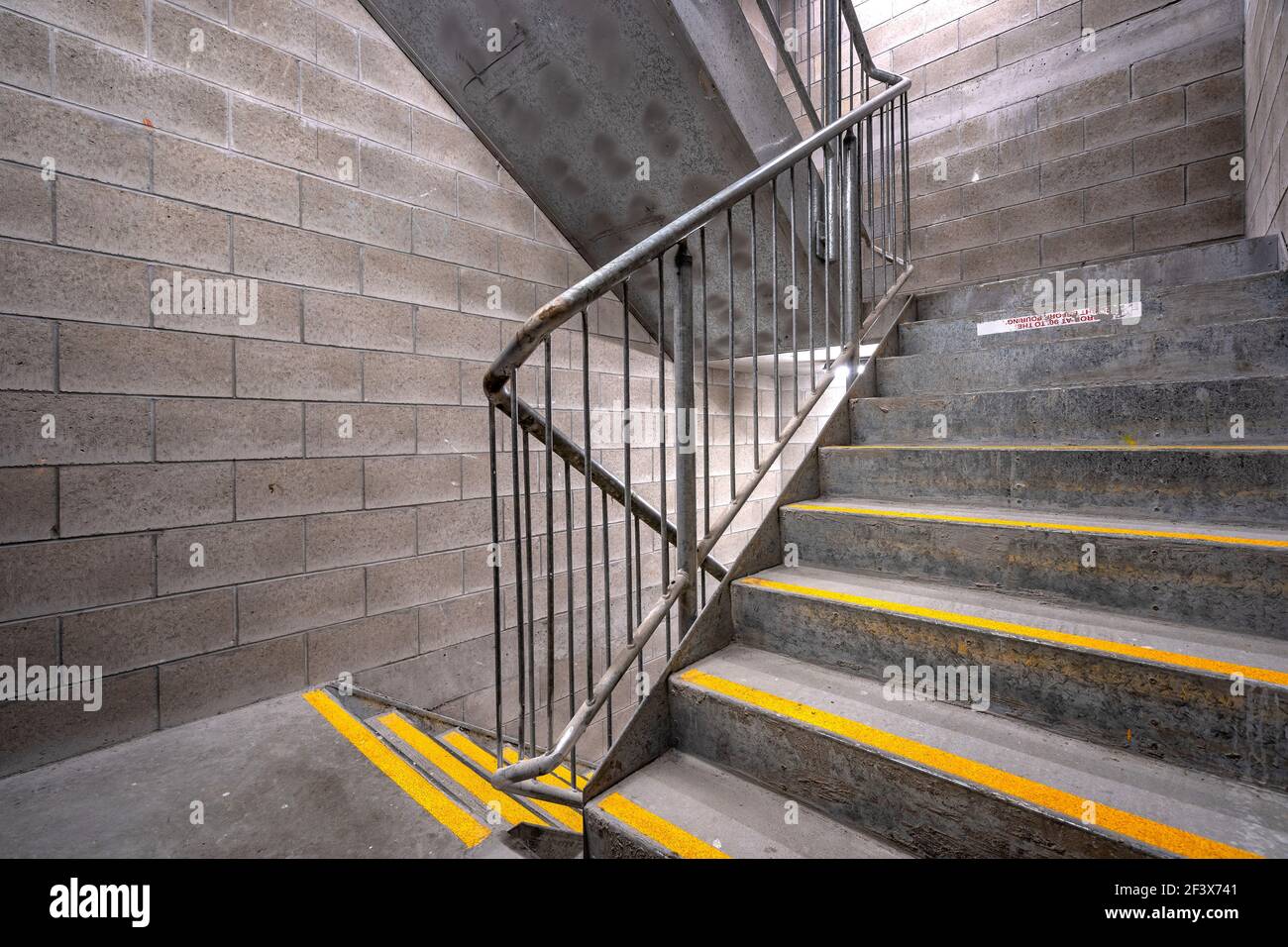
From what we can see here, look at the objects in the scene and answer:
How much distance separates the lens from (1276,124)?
2055 mm

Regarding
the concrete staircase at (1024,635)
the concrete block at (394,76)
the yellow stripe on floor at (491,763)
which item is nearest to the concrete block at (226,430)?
the yellow stripe on floor at (491,763)

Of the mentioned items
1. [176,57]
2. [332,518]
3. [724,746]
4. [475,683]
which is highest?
[176,57]

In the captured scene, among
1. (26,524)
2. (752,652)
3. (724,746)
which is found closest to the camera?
(724,746)

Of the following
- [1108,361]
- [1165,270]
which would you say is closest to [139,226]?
[1108,361]

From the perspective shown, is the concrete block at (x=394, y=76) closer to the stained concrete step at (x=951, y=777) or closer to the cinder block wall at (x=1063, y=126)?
the stained concrete step at (x=951, y=777)

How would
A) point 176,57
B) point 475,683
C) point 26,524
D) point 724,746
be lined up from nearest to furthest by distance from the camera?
1. point 724,746
2. point 26,524
3. point 176,57
4. point 475,683

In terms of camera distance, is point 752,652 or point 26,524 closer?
point 752,652

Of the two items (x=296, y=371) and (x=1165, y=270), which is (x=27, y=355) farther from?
(x=1165, y=270)

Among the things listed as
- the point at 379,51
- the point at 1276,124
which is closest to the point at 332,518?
the point at 379,51

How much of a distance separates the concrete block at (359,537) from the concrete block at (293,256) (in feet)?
3.05

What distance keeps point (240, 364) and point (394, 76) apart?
1.43 m

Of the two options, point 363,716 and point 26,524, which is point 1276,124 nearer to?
point 363,716
